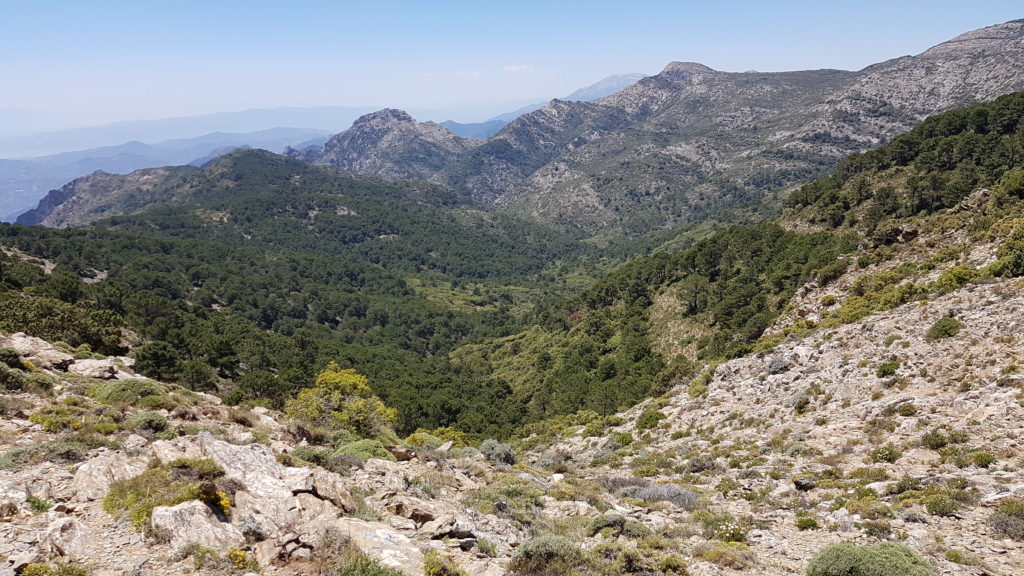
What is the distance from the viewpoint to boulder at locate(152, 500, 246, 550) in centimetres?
1141

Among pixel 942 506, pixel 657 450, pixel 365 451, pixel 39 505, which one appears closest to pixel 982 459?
pixel 942 506

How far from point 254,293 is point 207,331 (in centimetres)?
10493

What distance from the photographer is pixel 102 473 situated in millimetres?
13547

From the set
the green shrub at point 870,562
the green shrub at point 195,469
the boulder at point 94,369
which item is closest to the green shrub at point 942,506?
the green shrub at point 870,562

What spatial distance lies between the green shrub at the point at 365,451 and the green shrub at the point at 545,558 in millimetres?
10909

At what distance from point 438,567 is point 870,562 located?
11.4 m

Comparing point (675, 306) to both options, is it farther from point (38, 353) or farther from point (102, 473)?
point (38, 353)

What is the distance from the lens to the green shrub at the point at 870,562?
11672 mm

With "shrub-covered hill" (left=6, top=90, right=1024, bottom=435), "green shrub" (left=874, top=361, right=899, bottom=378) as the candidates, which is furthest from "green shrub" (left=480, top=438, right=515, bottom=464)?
"shrub-covered hill" (left=6, top=90, right=1024, bottom=435)

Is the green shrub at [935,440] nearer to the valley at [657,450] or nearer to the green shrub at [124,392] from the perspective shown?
the valley at [657,450]

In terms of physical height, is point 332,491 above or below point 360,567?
below

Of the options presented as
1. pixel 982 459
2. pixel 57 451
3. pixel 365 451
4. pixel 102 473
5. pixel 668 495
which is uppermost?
pixel 57 451

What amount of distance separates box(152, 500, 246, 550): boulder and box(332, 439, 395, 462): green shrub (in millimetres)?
8924

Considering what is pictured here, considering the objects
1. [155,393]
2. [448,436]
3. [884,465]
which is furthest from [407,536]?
[448,436]
